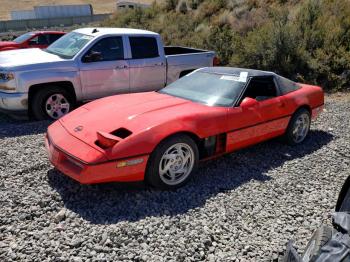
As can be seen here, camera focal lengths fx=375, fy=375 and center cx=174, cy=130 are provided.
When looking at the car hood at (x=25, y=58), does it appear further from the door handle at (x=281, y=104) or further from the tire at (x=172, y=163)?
the door handle at (x=281, y=104)

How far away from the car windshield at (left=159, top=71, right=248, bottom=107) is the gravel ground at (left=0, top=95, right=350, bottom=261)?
0.89 metres

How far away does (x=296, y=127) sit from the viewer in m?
5.92

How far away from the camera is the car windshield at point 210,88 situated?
16.3 feet

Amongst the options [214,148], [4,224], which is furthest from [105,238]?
[214,148]

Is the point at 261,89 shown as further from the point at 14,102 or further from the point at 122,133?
the point at 14,102

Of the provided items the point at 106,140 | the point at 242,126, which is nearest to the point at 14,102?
the point at 106,140

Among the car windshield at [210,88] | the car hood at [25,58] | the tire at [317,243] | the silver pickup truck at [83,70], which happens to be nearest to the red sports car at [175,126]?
the car windshield at [210,88]

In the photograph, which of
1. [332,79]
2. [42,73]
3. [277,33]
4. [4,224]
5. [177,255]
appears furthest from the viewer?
[277,33]

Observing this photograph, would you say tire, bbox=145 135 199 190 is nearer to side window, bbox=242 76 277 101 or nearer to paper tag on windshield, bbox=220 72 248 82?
side window, bbox=242 76 277 101

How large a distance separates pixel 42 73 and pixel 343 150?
528 centimetres

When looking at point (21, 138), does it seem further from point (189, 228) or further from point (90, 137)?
point (189, 228)

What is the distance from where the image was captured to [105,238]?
340cm

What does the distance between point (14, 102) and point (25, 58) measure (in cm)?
100

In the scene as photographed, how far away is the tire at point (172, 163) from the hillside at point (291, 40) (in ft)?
23.8
